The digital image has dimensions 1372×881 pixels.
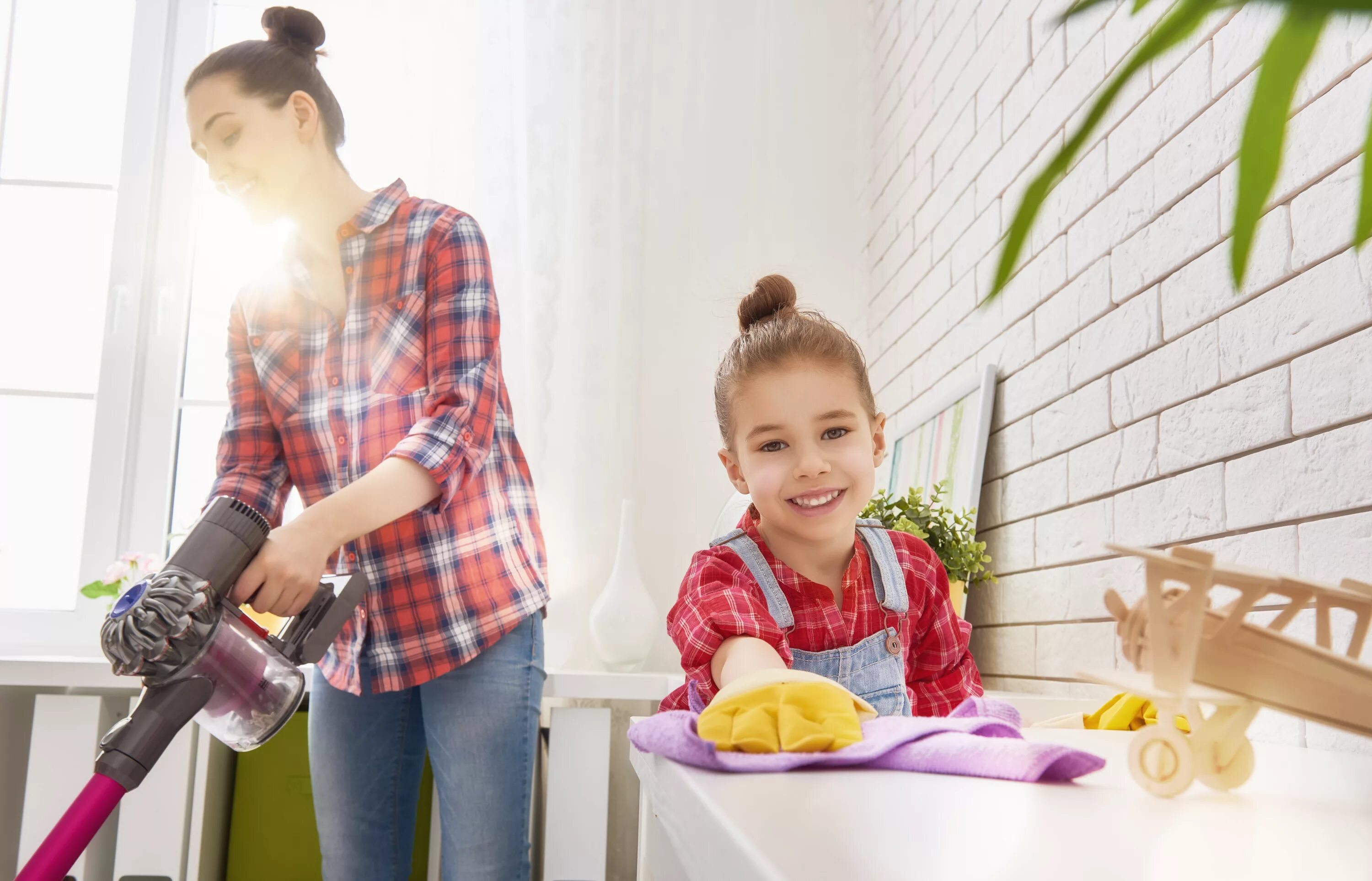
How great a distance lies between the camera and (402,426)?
1.29 m

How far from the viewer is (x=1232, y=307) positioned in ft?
3.12

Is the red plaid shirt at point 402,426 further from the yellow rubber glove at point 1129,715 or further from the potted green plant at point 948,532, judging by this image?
the yellow rubber glove at point 1129,715

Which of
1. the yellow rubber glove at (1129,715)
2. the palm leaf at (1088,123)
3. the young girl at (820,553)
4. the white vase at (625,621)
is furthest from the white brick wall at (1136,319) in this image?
the white vase at (625,621)

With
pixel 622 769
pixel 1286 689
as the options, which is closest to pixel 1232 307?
pixel 1286 689

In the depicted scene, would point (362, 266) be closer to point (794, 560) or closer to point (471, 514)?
point (471, 514)

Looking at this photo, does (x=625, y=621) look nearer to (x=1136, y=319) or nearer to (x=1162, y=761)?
(x=1136, y=319)

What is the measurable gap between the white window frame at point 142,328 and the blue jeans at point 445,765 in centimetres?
130

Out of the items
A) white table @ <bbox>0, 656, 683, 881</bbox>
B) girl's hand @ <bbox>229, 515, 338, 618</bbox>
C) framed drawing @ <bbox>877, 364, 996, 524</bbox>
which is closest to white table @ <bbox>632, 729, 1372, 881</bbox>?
girl's hand @ <bbox>229, 515, 338, 618</bbox>

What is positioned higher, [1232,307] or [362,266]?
[362,266]

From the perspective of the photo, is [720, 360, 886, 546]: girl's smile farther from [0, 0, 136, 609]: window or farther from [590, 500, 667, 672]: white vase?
[0, 0, 136, 609]: window

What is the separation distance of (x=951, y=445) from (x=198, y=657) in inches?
47.9

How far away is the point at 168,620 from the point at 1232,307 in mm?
1079

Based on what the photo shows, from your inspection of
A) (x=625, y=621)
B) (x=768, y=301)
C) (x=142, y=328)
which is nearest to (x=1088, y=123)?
(x=768, y=301)

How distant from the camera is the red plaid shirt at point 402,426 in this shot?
1.23m
